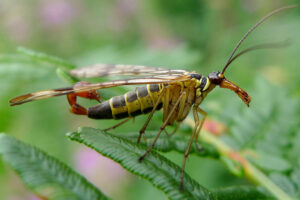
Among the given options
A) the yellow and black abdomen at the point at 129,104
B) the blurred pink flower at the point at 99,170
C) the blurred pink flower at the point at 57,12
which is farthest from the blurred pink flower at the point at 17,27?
the yellow and black abdomen at the point at 129,104

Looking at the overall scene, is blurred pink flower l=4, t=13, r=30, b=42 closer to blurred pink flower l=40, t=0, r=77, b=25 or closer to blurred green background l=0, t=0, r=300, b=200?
blurred green background l=0, t=0, r=300, b=200

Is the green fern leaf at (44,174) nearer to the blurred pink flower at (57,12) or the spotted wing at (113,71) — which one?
the spotted wing at (113,71)

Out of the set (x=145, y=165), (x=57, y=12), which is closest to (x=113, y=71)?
(x=145, y=165)

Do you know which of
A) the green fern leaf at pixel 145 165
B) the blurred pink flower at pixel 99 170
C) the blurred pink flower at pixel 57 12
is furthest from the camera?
the blurred pink flower at pixel 57 12

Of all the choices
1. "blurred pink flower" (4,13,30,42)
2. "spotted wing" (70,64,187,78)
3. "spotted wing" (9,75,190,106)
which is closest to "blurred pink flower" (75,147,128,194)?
"blurred pink flower" (4,13,30,42)

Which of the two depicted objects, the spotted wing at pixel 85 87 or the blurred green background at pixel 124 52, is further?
the blurred green background at pixel 124 52

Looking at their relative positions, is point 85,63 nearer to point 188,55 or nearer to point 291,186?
point 188,55

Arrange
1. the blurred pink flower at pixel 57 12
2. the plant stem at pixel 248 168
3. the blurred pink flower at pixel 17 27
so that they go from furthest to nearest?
the blurred pink flower at pixel 57 12 < the blurred pink flower at pixel 17 27 < the plant stem at pixel 248 168
